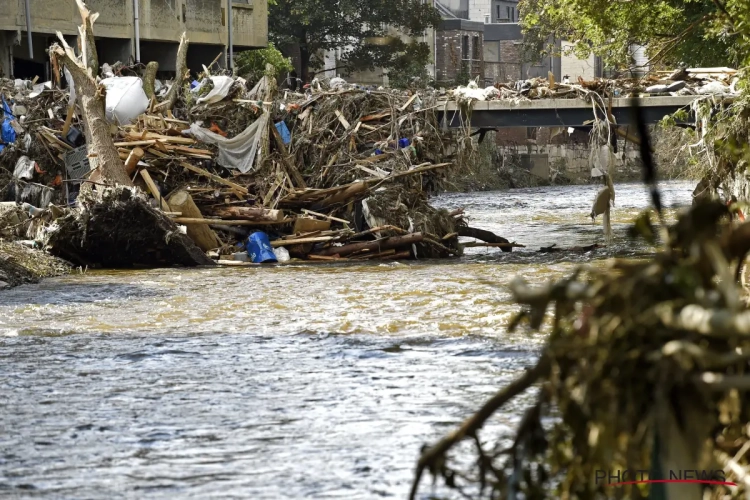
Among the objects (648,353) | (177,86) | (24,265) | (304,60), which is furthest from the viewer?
(304,60)

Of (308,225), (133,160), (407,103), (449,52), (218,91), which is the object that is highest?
(449,52)

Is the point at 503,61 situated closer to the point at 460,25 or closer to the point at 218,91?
the point at 460,25

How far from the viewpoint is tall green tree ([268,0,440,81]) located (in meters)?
52.9

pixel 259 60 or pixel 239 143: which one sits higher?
pixel 259 60

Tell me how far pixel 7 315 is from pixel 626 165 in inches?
1971

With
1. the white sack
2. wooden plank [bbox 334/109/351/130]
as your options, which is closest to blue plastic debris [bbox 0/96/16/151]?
the white sack

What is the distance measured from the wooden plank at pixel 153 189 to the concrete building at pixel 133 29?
1165 centimetres

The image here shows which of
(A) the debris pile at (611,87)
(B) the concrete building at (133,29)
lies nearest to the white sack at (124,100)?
(A) the debris pile at (611,87)

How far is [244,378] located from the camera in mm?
10977

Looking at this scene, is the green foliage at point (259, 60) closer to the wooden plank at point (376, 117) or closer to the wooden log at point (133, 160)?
the wooden plank at point (376, 117)

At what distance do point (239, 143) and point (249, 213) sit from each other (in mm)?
1752

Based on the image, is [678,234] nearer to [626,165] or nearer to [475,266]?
[475,266]

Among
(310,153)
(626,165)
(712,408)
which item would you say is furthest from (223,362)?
(626,165)


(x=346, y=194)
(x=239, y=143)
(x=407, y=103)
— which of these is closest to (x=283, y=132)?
(x=239, y=143)
